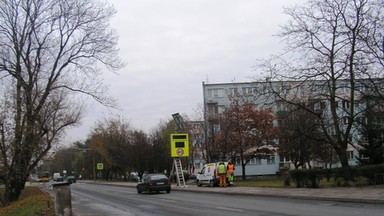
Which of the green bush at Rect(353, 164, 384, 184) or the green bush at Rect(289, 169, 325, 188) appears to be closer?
the green bush at Rect(353, 164, 384, 184)

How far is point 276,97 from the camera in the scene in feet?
92.9

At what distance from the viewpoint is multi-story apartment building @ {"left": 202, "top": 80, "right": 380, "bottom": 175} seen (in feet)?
87.1

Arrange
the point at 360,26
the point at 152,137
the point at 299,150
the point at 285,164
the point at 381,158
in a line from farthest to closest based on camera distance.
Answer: the point at 285,164
the point at 152,137
the point at 299,150
the point at 381,158
the point at 360,26

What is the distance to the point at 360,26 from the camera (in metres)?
24.2

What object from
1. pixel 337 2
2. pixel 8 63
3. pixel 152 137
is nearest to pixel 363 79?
pixel 337 2

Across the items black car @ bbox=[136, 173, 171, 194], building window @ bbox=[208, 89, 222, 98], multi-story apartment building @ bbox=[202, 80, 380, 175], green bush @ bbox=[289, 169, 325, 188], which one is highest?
building window @ bbox=[208, 89, 222, 98]

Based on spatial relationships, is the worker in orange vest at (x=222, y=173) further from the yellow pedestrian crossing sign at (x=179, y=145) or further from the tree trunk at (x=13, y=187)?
the tree trunk at (x=13, y=187)

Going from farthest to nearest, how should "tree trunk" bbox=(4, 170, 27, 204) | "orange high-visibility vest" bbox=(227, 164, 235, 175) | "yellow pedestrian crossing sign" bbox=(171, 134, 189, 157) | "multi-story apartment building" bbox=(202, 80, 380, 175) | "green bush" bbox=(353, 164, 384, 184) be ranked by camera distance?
"yellow pedestrian crossing sign" bbox=(171, 134, 189, 157) < "orange high-visibility vest" bbox=(227, 164, 235, 175) < "tree trunk" bbox=(4, 170, 27, 204) < "multi-story apartment building" bbox=(202, 80, 380, 175) < "green bush" bbox=(353, 164, 384, 184)

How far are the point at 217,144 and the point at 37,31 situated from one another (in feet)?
78.2

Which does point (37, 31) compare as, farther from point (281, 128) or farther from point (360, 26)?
point (281, 128)

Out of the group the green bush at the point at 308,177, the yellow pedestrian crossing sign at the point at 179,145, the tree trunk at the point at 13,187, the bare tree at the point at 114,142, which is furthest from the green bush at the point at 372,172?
the bare tree at the point at 114,142

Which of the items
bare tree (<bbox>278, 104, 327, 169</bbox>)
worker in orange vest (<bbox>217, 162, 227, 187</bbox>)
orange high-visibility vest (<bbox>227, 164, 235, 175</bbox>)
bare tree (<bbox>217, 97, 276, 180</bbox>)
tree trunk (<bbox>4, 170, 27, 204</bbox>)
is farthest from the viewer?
bare tree (<bbox>217, 97, 276, 180</bbox>)

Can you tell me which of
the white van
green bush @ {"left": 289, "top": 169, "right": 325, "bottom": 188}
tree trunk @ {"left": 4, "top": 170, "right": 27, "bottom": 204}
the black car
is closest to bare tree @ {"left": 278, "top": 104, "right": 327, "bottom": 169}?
the white van

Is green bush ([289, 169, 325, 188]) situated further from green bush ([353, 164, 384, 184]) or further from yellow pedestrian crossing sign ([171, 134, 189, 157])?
yellow pedestrian crossing sign ([171, 134, 189, 157])
